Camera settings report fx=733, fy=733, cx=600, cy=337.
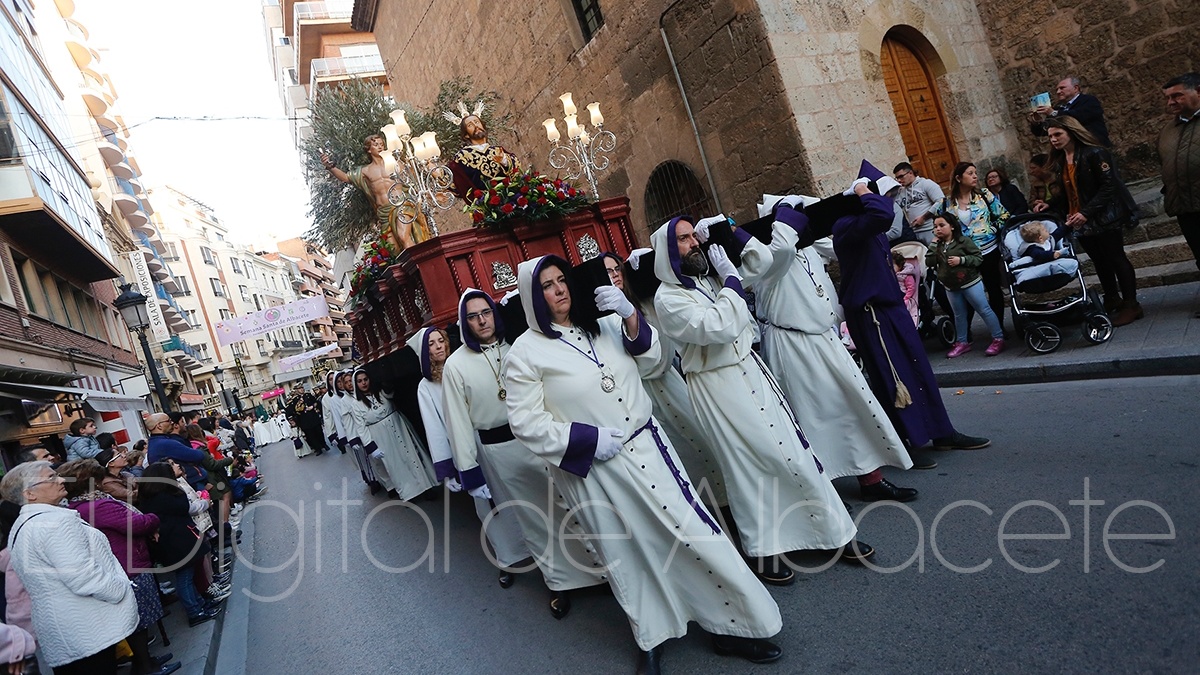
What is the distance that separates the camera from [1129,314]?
6426mm

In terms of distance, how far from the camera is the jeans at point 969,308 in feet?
23.8

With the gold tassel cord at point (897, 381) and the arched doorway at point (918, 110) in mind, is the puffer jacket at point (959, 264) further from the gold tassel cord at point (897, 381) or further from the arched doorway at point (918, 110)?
the arched doorway at point (918, 110)

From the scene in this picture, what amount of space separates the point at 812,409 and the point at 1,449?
1316 centimetres

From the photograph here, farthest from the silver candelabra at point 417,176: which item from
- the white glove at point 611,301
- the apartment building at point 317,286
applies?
the apartment building at point 317,286

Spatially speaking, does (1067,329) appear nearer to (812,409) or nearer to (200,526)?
(812,409)

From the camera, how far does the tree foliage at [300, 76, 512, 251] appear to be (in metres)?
16.8

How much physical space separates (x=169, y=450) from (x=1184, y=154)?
9955 mm

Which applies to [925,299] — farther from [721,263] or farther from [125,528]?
[125,528]

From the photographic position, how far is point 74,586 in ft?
15.0

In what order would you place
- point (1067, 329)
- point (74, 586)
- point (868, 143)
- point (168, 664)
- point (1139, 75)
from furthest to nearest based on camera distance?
point (868, 143), point (1139, 75), point (1067, 329), point (168, 664), point (74, 586)

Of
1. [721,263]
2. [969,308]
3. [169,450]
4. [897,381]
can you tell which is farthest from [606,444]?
[169,450]

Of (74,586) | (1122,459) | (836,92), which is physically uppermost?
(836,92)

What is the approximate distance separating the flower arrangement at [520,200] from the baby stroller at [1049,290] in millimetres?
4101

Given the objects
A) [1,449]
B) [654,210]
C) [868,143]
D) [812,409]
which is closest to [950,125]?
[868,143]
